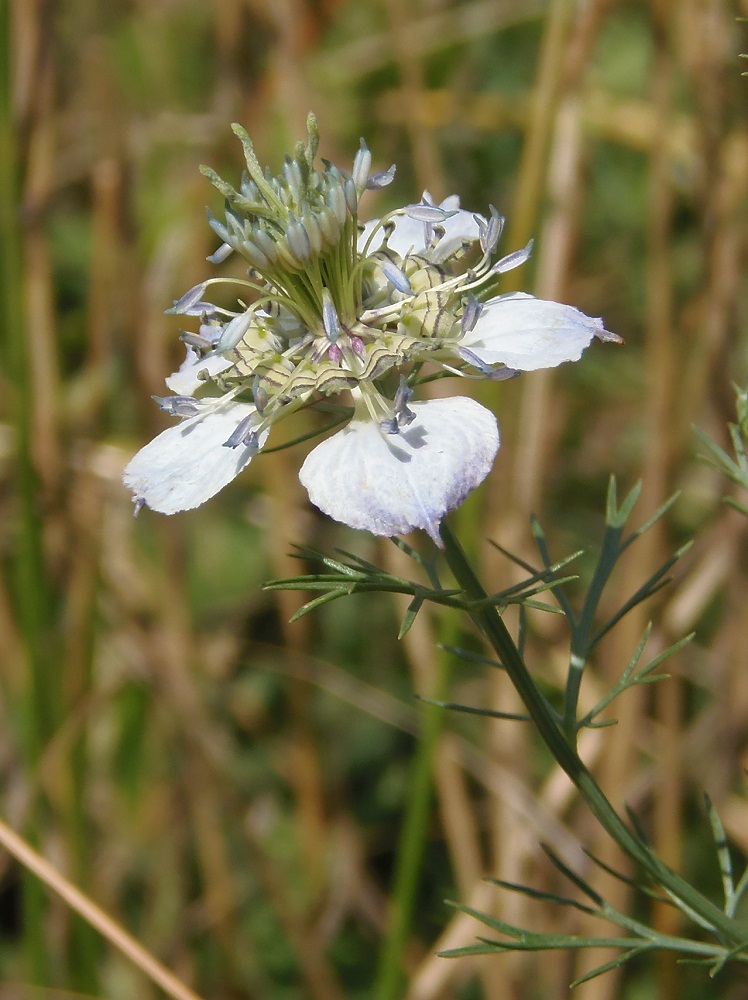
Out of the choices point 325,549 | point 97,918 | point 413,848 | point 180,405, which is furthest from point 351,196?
point 325,549

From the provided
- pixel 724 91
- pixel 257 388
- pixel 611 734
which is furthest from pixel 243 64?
pixel 257 388

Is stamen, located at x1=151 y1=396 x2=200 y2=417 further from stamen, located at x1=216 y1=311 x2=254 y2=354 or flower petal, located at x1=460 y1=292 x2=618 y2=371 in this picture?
flower petal, located at x1=460 y1=292 x2=618 y2=371

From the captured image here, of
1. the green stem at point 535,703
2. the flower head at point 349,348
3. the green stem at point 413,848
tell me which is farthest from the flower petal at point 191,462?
the green stem at point 413,848

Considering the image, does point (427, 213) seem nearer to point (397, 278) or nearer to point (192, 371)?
Answer: point (397, 278)

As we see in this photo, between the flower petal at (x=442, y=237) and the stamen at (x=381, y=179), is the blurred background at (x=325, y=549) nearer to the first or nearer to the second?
the flower petal at (x=442, y=237)

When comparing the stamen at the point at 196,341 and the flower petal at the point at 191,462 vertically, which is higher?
the stamen at the point at 196,341

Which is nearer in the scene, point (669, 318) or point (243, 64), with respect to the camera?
point (669, 318)

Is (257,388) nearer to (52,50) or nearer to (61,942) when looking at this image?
(52,50)
